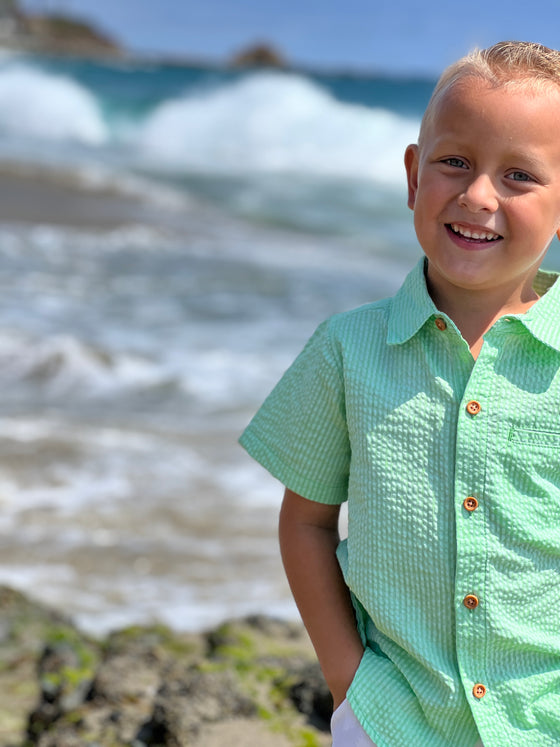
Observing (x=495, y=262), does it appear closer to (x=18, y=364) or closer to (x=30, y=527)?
(x=30, y=527)

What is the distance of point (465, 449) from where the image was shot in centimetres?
141

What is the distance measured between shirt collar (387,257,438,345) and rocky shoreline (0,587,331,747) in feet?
4.15

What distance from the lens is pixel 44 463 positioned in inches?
173

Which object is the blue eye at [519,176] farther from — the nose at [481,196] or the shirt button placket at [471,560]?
the shirt button placket at [471,560]

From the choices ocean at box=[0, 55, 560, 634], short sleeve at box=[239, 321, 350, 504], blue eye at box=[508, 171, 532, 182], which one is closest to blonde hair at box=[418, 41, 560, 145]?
blue eye at box=[508, 171, 532, 182]

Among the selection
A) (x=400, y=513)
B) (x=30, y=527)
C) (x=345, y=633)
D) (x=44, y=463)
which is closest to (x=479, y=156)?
(x=400, y=513)

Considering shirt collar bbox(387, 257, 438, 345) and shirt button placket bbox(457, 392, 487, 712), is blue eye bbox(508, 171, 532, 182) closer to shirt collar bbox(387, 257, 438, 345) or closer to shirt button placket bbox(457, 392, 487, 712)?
shirt collar bbox(387, 257, 438, 345)

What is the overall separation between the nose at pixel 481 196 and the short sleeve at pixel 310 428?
0.30 m

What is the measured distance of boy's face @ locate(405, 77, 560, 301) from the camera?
4.57ft

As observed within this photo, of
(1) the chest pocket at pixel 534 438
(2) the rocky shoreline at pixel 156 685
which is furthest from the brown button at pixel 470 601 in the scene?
(2) the rocky shoreline at pixel 156 685

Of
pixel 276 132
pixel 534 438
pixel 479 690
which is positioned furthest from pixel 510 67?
pixel 276 132

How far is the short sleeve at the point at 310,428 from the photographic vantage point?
60.5 inches

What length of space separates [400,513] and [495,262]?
39cm

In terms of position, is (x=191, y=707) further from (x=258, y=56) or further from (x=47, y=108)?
(x=258, y=56)
